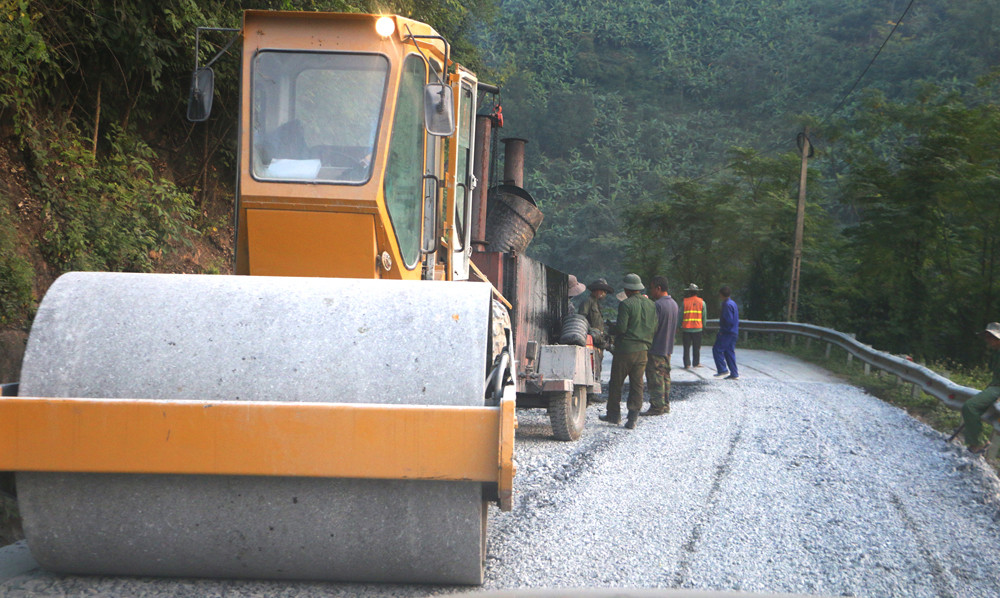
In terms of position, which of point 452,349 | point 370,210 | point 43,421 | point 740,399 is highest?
point 370,210

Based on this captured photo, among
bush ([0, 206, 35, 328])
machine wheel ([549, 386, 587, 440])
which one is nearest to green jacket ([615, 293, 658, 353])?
machine wheel ([549, 386, 587, 440])

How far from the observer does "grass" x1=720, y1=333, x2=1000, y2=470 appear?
10.8 m

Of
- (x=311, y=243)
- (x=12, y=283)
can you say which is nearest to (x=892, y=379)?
(x=311, y=243)

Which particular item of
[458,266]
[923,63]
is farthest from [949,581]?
[923,63]

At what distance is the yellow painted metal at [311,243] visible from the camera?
5.15 meters

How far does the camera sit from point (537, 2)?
77938 millimetres

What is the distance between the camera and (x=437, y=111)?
16.7 feet

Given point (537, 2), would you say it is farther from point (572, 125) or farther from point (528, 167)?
point (528, 167)

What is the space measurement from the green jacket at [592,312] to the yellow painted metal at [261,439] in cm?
728

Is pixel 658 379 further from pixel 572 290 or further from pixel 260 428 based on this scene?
pixel 260 428

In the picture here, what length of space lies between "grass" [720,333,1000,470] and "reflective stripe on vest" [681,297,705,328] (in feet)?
9.14

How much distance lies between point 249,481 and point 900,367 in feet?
39.4

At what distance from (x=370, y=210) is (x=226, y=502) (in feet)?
6.58

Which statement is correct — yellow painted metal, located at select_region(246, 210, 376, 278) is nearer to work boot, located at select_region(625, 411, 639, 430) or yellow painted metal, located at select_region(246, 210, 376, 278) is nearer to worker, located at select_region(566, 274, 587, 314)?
work boot, located at select_region(625, 411, 639, 430)
